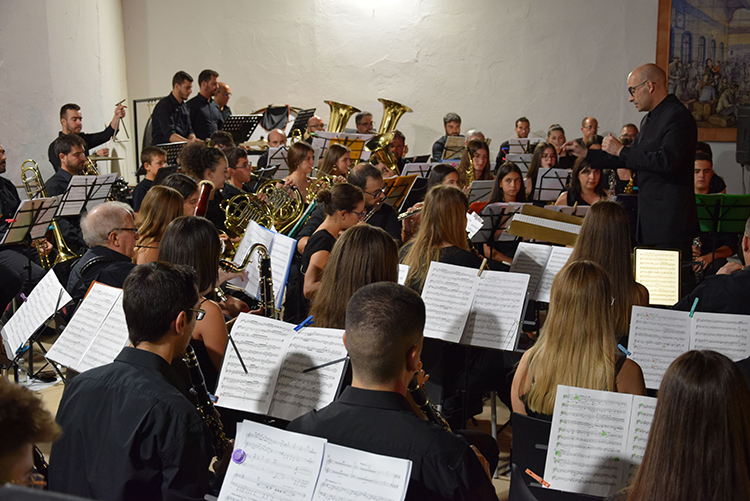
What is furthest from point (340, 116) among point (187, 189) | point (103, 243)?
point (103, 243)

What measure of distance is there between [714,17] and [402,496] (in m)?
11.5

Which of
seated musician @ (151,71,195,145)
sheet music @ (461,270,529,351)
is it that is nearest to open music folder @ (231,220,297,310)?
sheet music @ (461,270,529,351)

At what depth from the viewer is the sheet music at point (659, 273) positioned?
155 inches

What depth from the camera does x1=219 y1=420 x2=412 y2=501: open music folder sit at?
143 centimetres

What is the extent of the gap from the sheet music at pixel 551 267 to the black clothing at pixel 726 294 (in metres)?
0.78

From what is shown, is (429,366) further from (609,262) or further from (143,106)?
(143,106)

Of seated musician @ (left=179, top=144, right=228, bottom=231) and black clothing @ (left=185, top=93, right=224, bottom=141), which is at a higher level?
black clothing @ (left=185, top=93, right=224, bottom=141)

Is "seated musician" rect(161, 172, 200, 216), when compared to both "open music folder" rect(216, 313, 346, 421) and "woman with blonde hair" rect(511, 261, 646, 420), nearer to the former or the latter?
"open music folder" rect(216, 313, 346, 421)

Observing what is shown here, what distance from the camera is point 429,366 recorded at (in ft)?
11.2

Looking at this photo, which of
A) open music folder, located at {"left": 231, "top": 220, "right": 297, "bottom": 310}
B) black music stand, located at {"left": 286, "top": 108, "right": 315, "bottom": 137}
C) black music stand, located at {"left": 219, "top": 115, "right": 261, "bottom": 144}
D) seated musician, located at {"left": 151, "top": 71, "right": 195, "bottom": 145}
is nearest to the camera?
open music folder, located at {"left": 231, "top": 220, "right": 297, "bottom": 310}

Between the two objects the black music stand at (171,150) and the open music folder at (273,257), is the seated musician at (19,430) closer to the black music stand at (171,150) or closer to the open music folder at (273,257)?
the open music folder at (273,257)

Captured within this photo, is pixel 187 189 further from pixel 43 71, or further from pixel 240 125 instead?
pixel 43 71

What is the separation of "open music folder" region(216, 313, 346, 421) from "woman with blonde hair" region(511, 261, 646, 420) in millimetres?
718

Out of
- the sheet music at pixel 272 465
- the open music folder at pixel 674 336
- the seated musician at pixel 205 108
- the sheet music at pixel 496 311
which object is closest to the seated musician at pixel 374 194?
the sheet music at pixel 496 311
